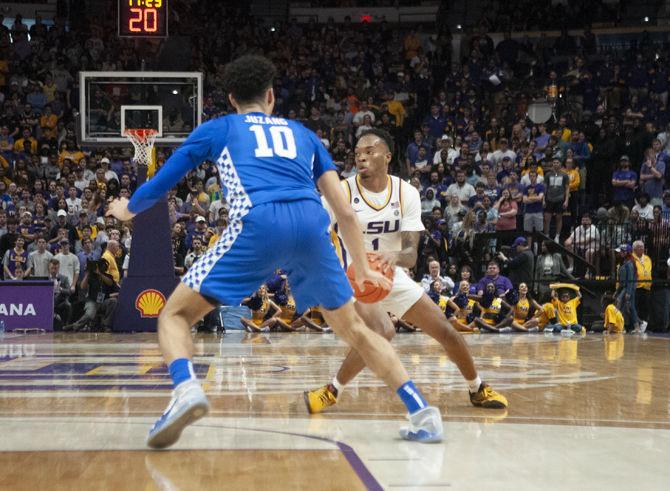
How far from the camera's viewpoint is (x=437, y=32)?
2755cm

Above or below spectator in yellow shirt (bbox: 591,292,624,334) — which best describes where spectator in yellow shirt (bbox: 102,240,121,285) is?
above

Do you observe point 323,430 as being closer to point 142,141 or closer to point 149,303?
point 149,303

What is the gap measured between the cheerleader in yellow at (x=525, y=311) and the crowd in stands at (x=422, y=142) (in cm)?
85

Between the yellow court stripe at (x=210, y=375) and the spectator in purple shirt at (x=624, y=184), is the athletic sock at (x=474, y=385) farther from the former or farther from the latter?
the spectator in purple shirt at (x=624, y=184)

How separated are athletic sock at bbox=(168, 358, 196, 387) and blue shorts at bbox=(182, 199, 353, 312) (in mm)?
321

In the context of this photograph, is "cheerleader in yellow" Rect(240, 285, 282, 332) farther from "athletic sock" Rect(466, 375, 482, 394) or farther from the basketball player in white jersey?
"athletic sock" Rect(466, 375, 482, 394)

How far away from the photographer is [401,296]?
5.71 m

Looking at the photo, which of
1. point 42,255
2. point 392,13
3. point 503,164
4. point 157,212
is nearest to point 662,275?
point 503,164

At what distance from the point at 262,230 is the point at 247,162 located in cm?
37

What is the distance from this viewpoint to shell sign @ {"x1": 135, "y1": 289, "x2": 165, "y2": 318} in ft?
48.2

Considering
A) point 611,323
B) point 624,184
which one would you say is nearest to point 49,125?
point 624,184

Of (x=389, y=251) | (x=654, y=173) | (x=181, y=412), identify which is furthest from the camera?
(x=654, y=173)

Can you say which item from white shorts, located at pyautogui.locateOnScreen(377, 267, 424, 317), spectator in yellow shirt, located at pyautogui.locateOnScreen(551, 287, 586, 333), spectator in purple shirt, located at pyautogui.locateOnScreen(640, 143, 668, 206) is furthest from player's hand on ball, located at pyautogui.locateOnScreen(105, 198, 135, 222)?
spectator in purple shirt, located at pyautogui.locateOnScreen(640, 143, 668, 206)

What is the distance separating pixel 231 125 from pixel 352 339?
120 cm
